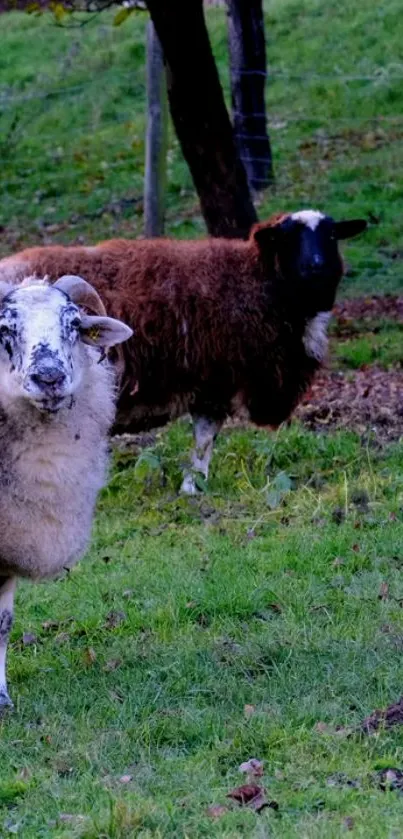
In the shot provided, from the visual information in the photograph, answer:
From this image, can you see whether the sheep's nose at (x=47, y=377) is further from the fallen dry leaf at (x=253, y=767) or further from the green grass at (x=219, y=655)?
the fallen dry leaf at (x=253, y=767)

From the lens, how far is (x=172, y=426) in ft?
33.1

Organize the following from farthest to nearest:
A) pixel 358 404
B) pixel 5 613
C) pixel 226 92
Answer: pixel 226 92, pixel 358 404, pixel 5 613

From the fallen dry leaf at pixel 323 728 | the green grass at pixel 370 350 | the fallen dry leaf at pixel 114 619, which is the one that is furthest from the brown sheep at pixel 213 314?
the fallen dry leaf at pixel 323 728

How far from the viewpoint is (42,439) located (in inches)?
221

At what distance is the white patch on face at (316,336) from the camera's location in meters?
9.48

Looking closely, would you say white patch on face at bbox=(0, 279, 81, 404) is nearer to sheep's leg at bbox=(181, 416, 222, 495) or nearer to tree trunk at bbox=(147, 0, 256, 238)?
sheep's leg at bbox=(181, 416, 222, 495)

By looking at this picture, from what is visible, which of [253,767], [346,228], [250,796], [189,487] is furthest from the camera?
[346,228]

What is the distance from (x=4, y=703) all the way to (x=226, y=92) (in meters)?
16.0

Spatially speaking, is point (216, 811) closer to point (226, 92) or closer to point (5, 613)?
point (5, 613)

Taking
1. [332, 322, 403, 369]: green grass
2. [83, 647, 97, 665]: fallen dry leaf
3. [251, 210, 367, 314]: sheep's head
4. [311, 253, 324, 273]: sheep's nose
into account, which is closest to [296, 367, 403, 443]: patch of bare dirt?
[332, 322, 403, 369]: green grass

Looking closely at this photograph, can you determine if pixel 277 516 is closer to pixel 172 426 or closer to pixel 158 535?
pixel 158 535

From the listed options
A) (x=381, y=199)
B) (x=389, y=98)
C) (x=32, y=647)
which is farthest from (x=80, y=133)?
(x=32, y=647)

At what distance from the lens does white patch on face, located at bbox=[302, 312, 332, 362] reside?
948 cm

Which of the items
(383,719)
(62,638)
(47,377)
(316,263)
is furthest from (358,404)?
(383,719)
